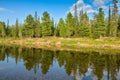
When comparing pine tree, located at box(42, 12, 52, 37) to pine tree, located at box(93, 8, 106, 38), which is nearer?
pine tree, located at box(93, 8, 106, 38)

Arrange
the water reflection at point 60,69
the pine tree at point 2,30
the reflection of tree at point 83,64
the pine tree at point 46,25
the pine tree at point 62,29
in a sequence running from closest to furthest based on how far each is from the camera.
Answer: the water reflection at point 60,69 < the reflection of tree at point 83,64 < the pine tree at point 46,25 < the pine tree at point 62,29 < the pine tree at point 2,30

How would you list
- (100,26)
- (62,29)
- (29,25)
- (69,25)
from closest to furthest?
(100,26), (69,25), (62,29), (29,25)

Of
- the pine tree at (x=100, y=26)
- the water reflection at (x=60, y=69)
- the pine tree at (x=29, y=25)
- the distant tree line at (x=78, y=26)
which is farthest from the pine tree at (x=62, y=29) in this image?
Result: the water reflection at (x=60, y=69)

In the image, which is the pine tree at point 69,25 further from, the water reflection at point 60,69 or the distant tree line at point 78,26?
the water reflection at point 60,69

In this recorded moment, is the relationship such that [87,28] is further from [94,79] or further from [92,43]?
[94,79]

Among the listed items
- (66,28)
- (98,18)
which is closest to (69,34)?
(66,28)

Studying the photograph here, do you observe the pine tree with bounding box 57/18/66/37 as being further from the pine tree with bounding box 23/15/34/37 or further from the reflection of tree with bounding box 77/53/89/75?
the reflection of tree with bounding box 77/53/89/75

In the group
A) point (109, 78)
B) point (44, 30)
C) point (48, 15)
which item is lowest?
point (109, 78)

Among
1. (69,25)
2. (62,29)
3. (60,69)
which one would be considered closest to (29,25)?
(62,29)

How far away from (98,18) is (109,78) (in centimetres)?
7196

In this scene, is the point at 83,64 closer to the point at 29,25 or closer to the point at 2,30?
the point at 29,25

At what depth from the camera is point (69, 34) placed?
99.4m

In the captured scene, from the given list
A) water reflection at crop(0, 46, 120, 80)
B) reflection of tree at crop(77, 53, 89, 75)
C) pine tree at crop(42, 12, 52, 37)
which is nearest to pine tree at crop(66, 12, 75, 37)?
pine tree at crop(42, 12, 52, 37)

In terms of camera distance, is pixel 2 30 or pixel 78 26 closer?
pixel 78 26
